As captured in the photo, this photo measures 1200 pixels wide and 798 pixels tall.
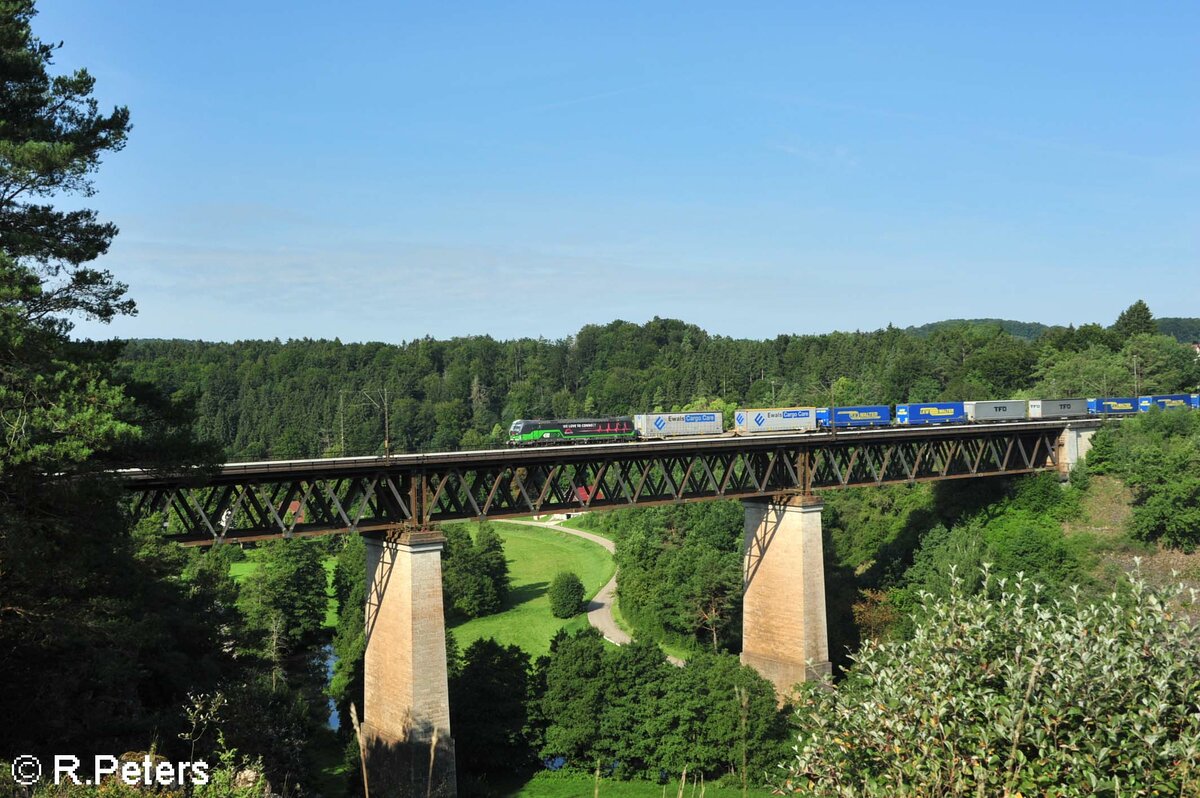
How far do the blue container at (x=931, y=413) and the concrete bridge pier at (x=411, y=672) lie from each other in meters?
45.7

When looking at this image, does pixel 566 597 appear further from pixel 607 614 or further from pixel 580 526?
pixel 580 526

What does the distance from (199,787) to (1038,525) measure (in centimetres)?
5994

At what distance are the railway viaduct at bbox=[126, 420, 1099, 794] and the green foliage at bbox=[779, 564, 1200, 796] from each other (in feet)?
55.5

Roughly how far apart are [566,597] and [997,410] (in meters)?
38.9

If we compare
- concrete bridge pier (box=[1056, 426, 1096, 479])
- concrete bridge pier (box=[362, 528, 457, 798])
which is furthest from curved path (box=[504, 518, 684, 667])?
concrete bridge pier (box=[1056, 426, 1096, 479])

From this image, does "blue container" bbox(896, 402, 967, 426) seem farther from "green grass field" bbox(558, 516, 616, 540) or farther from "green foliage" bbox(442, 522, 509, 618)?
"green grass field" bbox(558, 516, 616, 540)

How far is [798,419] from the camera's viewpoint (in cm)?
6181

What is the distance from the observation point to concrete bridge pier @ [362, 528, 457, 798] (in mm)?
36000

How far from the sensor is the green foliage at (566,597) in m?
79.4

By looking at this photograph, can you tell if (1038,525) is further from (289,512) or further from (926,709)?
(926,709)

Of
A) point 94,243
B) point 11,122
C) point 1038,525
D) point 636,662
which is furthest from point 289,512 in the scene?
point 1038,525

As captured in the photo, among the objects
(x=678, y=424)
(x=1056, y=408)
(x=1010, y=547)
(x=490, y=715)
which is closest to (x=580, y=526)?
(x=678, y=424)

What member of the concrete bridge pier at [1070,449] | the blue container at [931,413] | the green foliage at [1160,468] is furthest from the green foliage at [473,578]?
the green foliage at [1160,468]

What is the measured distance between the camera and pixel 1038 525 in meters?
61.6
